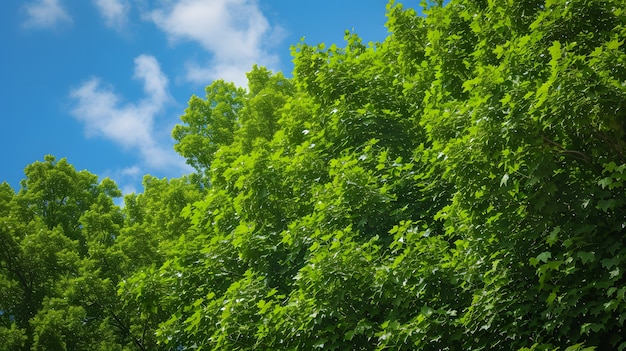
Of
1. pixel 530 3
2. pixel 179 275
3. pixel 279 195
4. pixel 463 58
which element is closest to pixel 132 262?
pixel 179 275

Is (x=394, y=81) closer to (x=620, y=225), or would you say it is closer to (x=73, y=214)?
(x=620, y=225)

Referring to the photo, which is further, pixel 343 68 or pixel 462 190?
pixel 343 68

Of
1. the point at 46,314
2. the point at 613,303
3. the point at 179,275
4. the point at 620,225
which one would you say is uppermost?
the point at 46,314

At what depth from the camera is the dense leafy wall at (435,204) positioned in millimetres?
8328

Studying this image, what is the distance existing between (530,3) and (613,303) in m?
5.48

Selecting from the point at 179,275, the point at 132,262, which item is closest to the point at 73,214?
the point at 132,262

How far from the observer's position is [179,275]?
1404 centimetres

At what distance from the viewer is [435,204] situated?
12125 millimetres

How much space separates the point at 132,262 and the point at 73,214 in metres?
6.67

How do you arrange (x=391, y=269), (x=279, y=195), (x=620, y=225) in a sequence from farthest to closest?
(x=279, y=195) → (x=391, y=269) → (x=620, y=225)

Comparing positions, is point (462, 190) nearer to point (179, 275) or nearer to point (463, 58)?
point (463, 58)

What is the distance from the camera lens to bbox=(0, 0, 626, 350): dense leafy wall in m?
8.33

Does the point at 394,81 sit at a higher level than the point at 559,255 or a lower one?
higher

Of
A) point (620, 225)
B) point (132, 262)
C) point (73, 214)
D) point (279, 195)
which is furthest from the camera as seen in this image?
point (73, 214)
